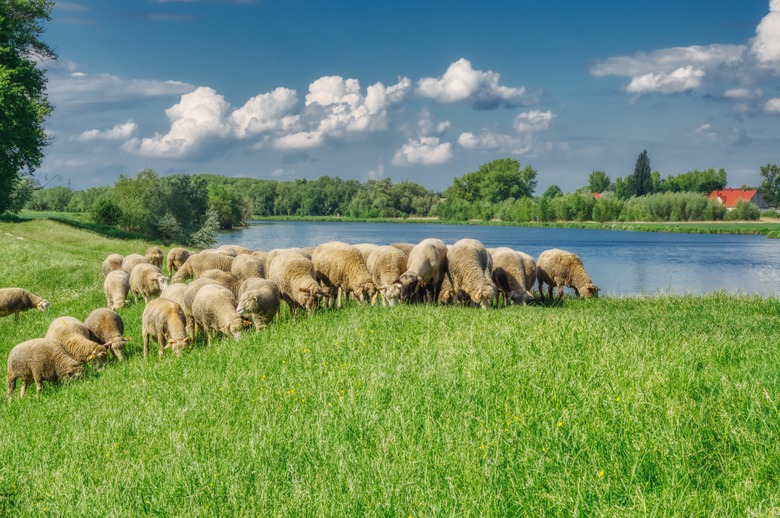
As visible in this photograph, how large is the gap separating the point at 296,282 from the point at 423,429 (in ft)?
30.8

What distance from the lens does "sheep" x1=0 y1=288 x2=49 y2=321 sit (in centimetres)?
1889

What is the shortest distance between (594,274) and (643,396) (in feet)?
129

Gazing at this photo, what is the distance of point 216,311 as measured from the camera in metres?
12.9

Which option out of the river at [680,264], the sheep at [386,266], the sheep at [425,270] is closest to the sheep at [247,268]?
the sheep at [386,266]

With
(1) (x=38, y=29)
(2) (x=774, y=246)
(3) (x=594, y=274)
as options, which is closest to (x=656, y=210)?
(2) (x=774, y=246)

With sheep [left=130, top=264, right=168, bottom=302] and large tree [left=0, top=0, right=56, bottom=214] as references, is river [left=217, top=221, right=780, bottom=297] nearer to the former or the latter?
sheep [left=130, top=264, right=168, bottom=302]

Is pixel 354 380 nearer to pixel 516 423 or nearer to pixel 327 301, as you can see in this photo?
pixel 516 423

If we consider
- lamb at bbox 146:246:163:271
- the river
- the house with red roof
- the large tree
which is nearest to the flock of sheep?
lamb at bbox 146:246:163:271

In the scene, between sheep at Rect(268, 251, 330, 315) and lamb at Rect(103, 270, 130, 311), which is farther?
lamb at Rect(103, 270, 130, 311)

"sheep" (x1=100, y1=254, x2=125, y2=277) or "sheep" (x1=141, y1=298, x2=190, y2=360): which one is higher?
"sheep" (x1=100, y1=254, x2=125, y2=277)

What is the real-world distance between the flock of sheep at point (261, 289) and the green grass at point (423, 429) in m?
1.92

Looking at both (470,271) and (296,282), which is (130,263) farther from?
(470,271)

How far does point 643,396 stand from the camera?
625 cm

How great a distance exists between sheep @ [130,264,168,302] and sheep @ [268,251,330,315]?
501 centimetres
